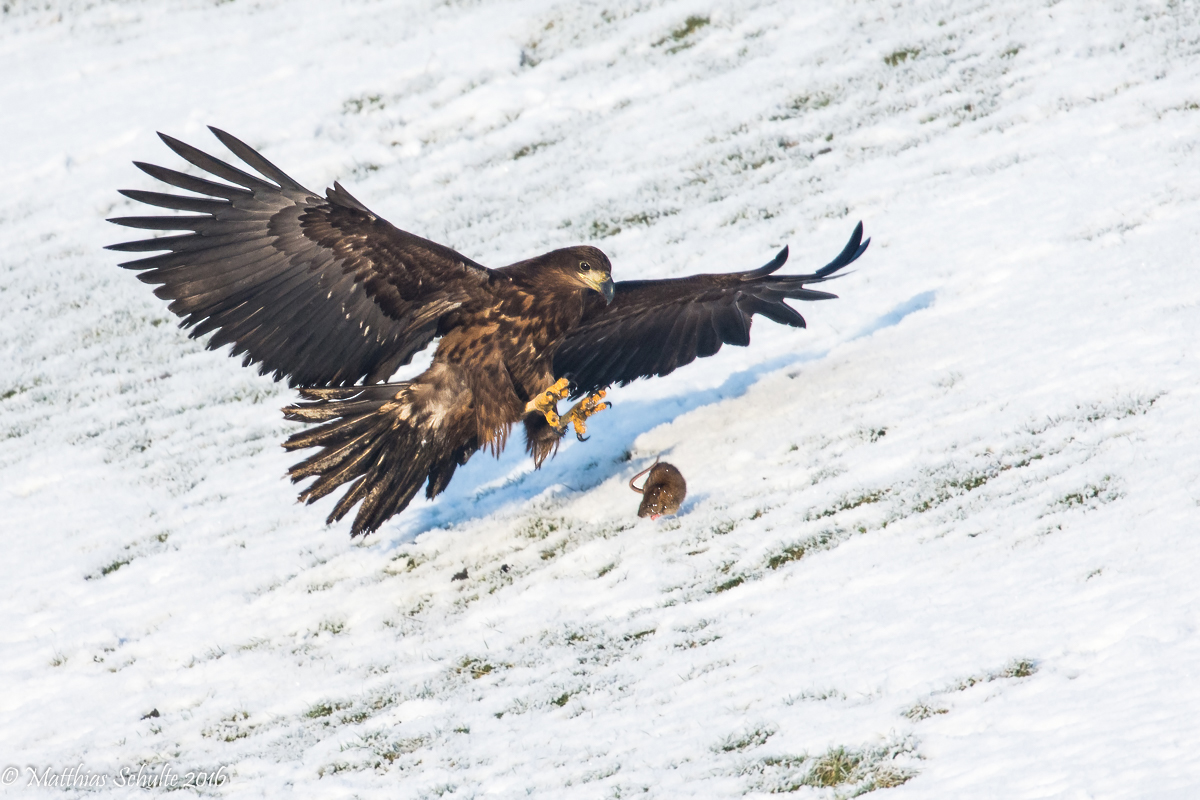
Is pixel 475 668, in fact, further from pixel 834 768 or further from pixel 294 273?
pixel 294 273

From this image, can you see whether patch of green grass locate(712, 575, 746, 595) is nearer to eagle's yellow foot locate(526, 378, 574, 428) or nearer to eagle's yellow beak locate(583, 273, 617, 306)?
eagle's yellow foot locate(526, 378, 574, 428)

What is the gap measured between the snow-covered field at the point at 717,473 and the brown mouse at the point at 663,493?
0.13 m

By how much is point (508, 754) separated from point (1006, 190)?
738cm

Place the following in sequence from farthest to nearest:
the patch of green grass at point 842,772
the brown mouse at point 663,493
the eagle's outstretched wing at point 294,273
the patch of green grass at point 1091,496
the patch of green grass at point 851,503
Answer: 1. the brown mouse at point 663,493
2. the patch of green grass at point 851,503
3. the eagle's outstretched wing at point 294,273
4. the patch of green grass at point 1091,496
5. the patch of green grass at point 842,772

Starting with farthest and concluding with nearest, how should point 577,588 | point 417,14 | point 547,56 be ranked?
point 417,14
point 547,56
point 577,588

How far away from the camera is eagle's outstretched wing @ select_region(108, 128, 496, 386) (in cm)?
666

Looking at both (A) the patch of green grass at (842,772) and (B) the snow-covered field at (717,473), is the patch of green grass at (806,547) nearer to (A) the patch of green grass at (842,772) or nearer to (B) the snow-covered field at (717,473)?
(B) the snow-covered field at (717,473)

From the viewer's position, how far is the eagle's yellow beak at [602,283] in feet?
23.9

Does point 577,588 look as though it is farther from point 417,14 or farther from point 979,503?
point 417,14

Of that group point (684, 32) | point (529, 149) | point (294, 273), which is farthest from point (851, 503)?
point (684, 32)

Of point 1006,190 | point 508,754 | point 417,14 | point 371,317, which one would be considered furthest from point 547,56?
point 508,754

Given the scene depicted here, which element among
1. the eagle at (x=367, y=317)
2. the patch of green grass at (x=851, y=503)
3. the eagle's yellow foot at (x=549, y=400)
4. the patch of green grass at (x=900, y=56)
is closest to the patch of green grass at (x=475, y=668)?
the eagle at (x=367, y=317)

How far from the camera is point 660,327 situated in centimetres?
830

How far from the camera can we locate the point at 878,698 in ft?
16.3
